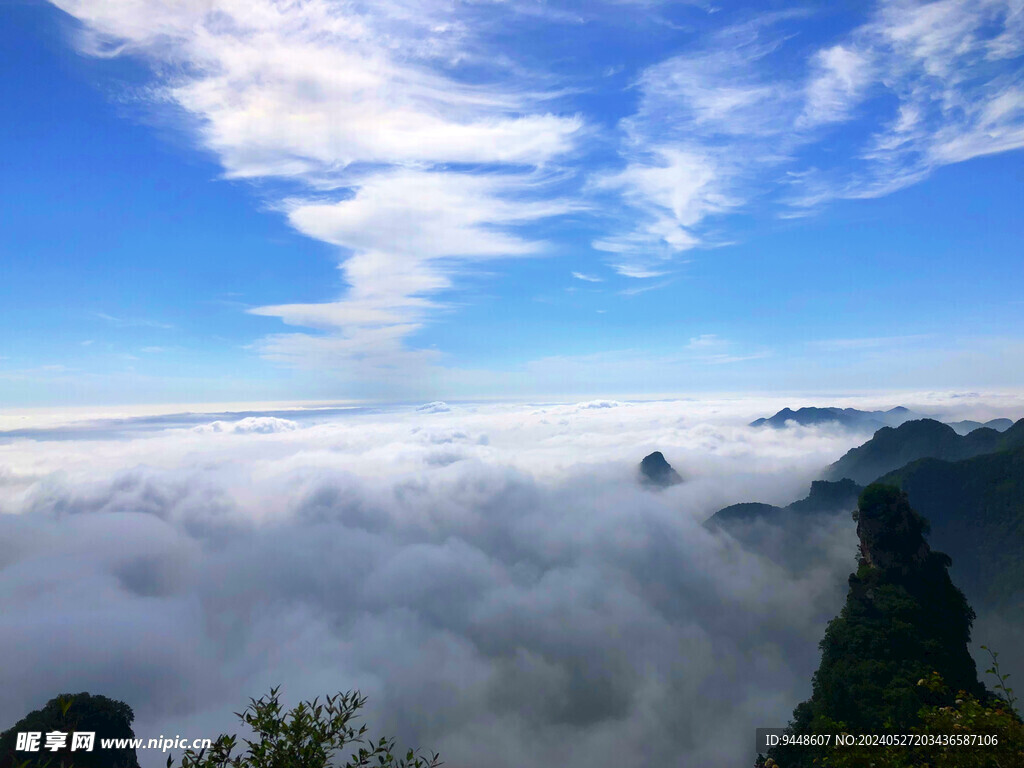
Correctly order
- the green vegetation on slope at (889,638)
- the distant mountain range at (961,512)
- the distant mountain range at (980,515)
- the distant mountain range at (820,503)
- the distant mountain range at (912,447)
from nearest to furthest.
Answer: the green vegetation on slope at (889,638), the distant mountain range at (980,515), the distant mountain range at (961,512), the distant mountain range at (820,503), the distant mountain range at (912,447)

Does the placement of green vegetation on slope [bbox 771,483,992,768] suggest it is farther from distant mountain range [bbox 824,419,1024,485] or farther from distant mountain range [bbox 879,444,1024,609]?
distant mountain range [bbox 824,419,1024,485]

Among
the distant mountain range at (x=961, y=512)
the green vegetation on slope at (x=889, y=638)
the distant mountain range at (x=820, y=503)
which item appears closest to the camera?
the green vegetation on slope at (x=889, y=638)

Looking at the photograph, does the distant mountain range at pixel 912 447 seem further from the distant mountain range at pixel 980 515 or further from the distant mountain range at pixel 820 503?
the distant mountain range at pixel 980 515

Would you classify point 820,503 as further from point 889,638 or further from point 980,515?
point 889,638

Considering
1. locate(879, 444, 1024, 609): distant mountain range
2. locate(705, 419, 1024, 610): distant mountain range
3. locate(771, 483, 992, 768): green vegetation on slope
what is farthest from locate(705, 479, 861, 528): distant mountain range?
locate(771, 483, 992, 768): green vegetation on slope

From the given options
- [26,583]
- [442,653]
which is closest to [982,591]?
[442,653]

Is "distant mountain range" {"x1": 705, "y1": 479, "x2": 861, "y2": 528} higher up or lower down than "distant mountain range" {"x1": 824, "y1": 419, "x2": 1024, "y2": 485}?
lower down

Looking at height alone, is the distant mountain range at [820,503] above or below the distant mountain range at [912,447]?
below

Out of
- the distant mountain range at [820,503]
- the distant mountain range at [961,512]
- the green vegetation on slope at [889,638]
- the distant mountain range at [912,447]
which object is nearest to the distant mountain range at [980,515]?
the distant mountain range at [961,512]

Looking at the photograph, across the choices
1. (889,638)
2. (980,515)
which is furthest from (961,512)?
(889,638)

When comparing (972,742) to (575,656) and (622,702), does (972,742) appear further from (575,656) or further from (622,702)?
(575,656)

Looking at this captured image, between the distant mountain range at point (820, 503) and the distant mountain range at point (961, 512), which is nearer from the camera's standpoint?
the distant mountain range at point (961, 512)
